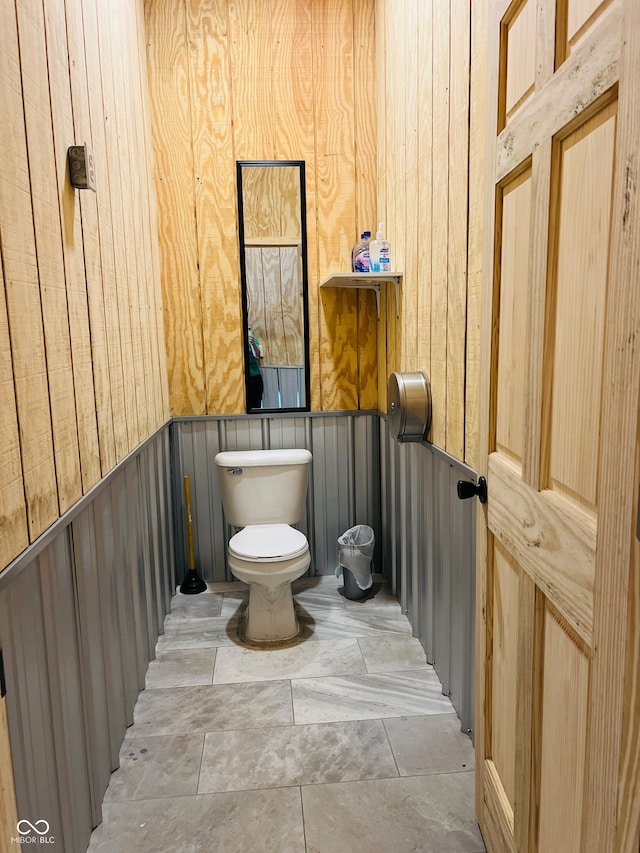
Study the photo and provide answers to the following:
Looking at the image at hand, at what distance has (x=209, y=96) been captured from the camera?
2861 millimetres

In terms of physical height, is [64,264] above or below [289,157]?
below

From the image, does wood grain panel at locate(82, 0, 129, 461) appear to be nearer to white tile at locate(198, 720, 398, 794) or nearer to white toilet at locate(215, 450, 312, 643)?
white toilet at locate(215, 450, 312, 643)

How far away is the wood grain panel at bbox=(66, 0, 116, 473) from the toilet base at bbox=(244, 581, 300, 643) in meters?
1.00

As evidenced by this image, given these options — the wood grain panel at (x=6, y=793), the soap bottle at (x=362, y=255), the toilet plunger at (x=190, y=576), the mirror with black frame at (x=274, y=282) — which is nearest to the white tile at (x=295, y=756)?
the wood grain panel at (x=6, y=793)

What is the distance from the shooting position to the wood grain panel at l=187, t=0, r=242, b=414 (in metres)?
2.82

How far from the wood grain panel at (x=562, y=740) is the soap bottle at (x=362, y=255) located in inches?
80.6

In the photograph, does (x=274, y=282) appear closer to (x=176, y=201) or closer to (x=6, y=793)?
(x=176, y=201)

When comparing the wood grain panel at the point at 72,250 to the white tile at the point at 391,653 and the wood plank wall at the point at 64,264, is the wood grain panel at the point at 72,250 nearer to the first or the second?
the wood plank wall at the point at 64,264

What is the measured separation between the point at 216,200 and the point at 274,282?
1.62 feet

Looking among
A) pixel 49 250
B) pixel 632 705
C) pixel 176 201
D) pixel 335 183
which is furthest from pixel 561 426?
pixel 176 201

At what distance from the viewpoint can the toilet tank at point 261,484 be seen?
2.87 metres

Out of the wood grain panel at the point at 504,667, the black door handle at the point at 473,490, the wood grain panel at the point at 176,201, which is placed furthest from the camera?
the wood grain panel at the point at 176,201

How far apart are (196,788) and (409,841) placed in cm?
64

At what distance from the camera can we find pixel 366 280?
2828 mm
